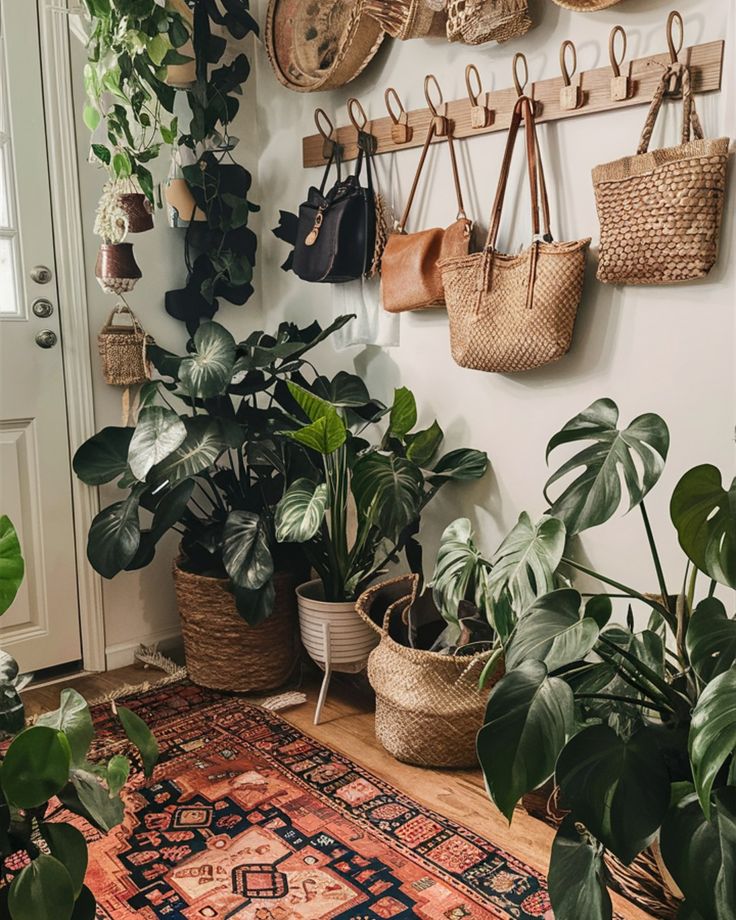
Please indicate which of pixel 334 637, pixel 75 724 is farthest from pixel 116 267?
pixel 75 724

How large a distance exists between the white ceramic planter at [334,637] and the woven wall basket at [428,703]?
0.18 metres

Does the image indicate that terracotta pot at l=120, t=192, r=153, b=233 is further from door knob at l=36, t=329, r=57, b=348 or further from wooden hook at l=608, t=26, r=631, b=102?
wooden hook at l=608, t=26, r=631, b=102

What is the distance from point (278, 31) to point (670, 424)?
165cm

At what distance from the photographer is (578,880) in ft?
3.84

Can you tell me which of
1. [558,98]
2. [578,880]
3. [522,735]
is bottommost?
[578,880]

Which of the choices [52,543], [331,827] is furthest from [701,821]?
[52,543]

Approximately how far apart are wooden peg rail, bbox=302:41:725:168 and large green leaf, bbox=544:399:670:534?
777 millimetres

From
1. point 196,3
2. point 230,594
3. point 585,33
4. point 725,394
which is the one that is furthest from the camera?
point 196,3

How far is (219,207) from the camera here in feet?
8.71

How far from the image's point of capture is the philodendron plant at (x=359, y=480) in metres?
2.10

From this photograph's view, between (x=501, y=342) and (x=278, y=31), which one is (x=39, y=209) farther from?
(x=501, y=342)

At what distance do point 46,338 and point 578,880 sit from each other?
2.02 meters

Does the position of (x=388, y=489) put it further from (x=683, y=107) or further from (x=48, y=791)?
(x=48, y=791)

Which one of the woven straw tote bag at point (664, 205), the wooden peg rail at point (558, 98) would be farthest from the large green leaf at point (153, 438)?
the woven straw tote bag at point (664, 205)
